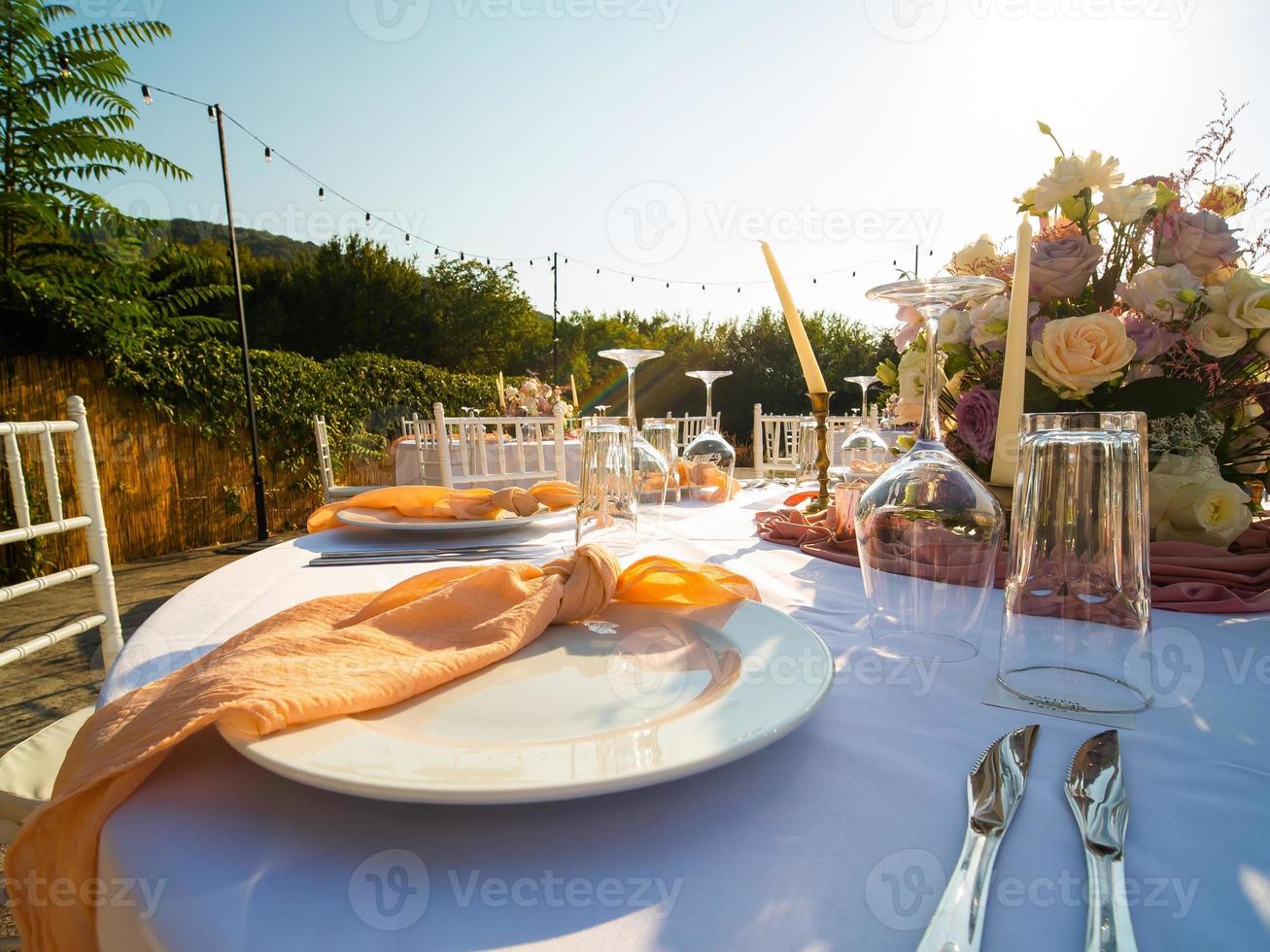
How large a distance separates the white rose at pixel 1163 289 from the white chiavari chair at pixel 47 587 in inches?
71.9

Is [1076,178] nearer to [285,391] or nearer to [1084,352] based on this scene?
[1084,352]

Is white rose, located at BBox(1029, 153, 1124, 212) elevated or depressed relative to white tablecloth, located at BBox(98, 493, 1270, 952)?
elevated

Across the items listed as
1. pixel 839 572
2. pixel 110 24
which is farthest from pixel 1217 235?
pixel 110 24

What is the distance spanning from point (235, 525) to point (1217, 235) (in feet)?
27.4

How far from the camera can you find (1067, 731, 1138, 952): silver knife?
28cm

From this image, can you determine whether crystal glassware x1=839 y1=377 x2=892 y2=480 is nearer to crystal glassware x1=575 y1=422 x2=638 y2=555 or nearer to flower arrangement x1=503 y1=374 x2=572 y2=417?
crystal glassware x1=575 y1=422 x2=638 y2=555

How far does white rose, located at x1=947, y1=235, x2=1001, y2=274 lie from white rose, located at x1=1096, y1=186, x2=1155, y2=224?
189mm

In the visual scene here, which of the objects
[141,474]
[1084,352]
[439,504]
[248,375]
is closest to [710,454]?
[439,504]

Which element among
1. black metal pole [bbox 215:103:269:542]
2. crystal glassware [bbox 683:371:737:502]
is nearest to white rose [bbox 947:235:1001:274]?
crystal glassware [bbox 683:371:737:502]

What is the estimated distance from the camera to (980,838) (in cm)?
34

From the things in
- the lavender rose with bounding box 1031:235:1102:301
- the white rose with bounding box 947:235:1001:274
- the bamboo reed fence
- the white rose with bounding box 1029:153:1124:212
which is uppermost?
the white rose with bounding box 1029:153:1124:212

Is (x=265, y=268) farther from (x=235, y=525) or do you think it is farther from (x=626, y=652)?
(x=626, y=652)

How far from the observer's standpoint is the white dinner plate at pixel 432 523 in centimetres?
122

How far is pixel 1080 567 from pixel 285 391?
28.8 ft
